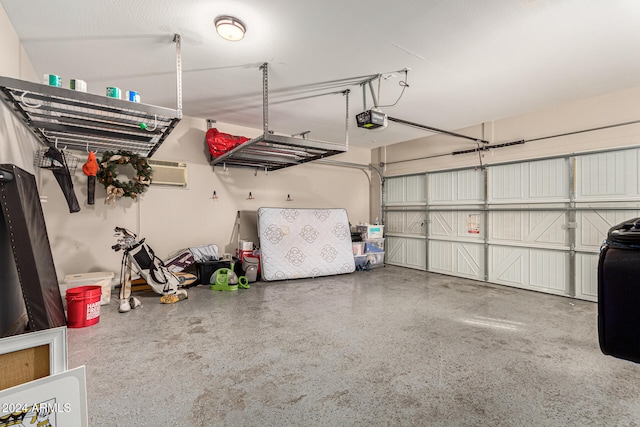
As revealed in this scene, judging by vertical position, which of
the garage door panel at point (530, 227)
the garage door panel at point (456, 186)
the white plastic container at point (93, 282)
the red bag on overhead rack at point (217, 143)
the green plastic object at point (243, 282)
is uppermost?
the red bag on overhead rack at point (217, 143)

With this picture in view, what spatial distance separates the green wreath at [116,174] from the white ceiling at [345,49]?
88 cm

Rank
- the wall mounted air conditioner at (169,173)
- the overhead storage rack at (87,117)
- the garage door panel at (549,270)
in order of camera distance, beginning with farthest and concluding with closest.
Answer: the wall mounted air conditioner at (169,173)
the garage door panel at (549,270)
the overhead storage rack at (87,117)

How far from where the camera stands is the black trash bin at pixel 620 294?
72 centimetres

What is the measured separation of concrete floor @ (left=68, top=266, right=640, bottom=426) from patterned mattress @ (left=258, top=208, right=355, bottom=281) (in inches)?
53.3

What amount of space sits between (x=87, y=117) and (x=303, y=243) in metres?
3.75

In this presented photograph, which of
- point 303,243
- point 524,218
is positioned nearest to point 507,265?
point 524,218

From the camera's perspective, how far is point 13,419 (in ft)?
3.53

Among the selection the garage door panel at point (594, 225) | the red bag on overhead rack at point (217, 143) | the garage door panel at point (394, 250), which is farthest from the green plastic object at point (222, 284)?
the garage door panel at point (594, 225)

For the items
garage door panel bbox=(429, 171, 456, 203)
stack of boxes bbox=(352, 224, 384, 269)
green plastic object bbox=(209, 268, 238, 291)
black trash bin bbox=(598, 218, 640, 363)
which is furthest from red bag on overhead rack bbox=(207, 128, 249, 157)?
black trash bin bbox=(598, 218, 640, 363)

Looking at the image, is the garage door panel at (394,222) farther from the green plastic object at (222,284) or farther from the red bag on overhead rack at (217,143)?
the green plastic object at (222,284)

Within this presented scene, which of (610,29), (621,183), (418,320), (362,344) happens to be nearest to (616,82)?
(621,183)

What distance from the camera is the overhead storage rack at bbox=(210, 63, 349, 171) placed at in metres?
3.63

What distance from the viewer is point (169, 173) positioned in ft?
16.5

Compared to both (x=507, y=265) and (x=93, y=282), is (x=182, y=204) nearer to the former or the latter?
(x=93, y=282)
